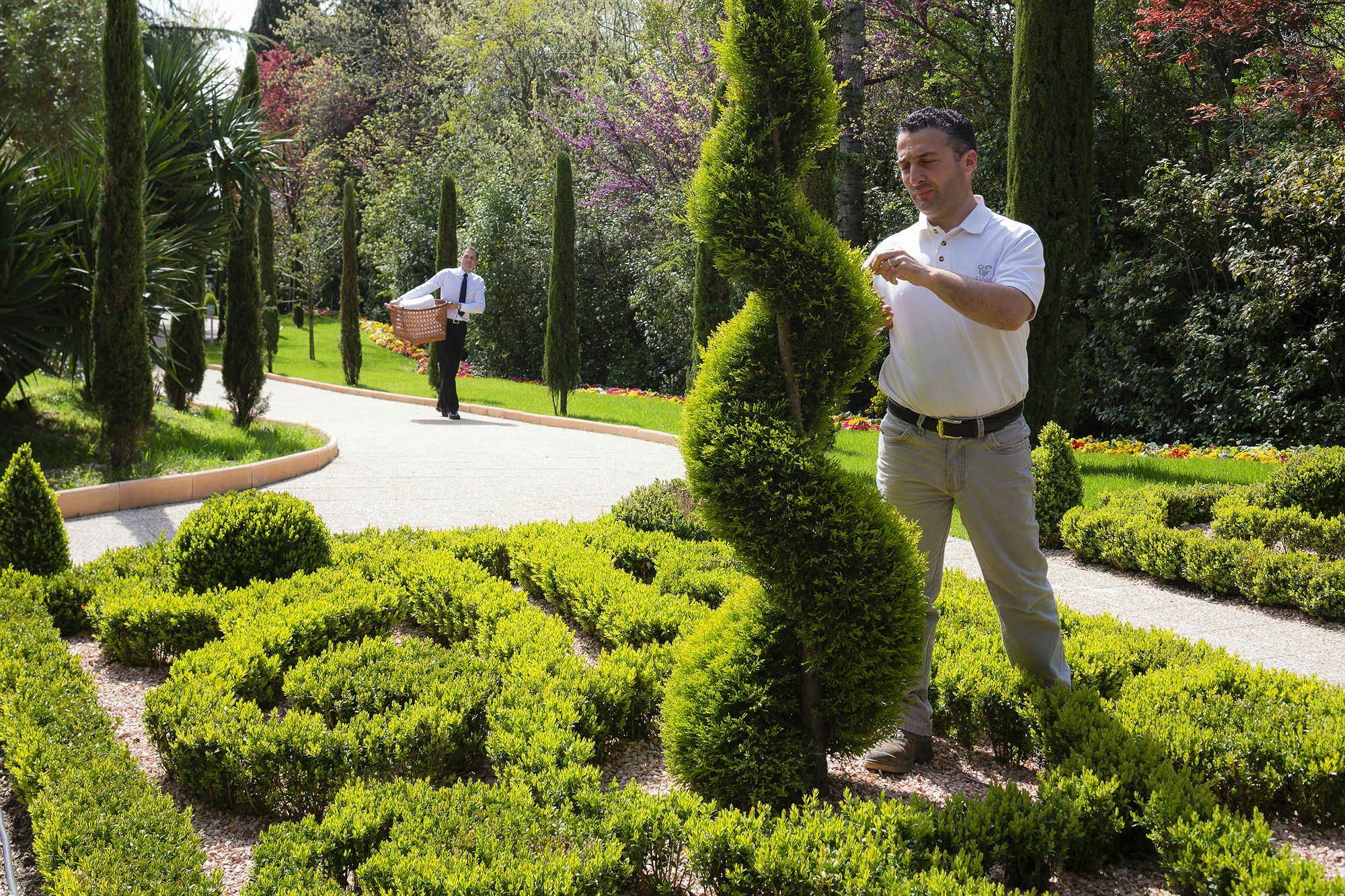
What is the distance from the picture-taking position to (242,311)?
37.5ft

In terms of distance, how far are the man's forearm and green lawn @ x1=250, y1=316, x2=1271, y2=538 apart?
634 mm

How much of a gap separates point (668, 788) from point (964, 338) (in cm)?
201

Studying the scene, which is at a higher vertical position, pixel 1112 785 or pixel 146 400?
pixel 146 400

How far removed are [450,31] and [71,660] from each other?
112ft

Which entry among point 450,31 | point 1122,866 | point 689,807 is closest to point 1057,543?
point 1122,866

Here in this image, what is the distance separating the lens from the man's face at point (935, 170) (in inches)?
133

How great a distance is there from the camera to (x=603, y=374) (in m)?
23.7

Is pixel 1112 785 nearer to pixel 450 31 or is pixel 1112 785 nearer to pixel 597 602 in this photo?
pixel 597 602

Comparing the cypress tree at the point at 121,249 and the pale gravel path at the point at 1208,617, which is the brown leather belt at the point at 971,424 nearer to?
the pale gravel path at the point at 1208,617

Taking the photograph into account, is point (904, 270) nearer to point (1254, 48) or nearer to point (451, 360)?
point (451, 360)

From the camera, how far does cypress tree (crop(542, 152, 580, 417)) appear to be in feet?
53.9

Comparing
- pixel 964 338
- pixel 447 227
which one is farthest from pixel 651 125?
pixel 964 338

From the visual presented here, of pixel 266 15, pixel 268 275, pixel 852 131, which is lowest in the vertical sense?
pixel 268 275

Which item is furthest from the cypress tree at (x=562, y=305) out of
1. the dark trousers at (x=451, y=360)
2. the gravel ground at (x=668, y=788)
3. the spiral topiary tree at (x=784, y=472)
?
the spiral topiary tree at (x=784, y=472)
